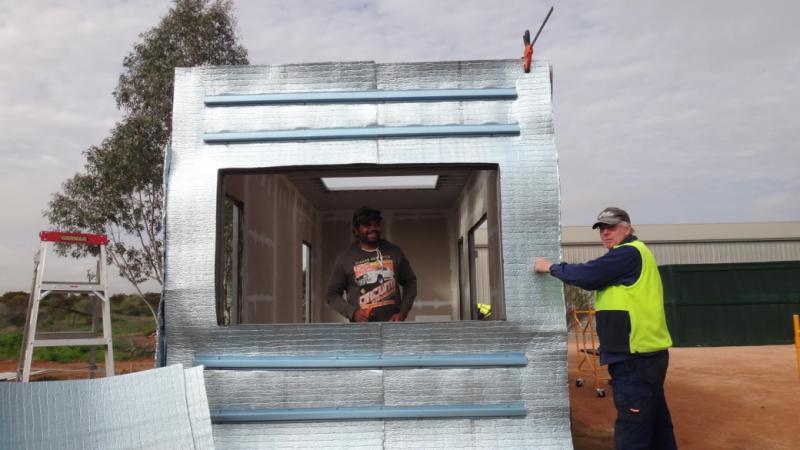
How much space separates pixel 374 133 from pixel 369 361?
120 cm

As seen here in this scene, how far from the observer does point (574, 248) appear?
22.9m

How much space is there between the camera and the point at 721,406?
7523 mm

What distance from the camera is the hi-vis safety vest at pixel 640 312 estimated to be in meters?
3.01

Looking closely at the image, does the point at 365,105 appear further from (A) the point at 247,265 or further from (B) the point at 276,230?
(B) the point at 276,230

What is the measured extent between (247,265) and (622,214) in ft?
9.97

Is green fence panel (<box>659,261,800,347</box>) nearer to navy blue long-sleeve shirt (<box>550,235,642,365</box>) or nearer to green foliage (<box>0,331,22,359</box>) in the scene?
navy blue long-sleeve shirt (<box>550,235,642,365</box>)

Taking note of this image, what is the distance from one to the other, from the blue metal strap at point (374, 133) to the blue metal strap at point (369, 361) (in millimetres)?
1164

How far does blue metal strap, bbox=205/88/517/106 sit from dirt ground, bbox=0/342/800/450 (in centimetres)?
380

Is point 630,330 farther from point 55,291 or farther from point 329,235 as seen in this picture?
point 329,235

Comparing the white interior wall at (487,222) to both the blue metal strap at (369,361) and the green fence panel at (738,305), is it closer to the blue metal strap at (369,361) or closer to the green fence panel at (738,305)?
the blue metal strap at (369,361)

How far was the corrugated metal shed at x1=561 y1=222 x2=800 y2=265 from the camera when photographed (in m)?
23.0

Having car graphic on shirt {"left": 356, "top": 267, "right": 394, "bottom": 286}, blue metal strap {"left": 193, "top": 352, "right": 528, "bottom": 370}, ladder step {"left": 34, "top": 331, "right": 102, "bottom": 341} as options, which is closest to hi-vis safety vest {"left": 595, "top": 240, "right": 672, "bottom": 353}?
blue metal strap {"left": 193, "top": 352, "right": 528, "bottom": 370}

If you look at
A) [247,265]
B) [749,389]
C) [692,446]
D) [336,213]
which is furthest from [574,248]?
[247,265]

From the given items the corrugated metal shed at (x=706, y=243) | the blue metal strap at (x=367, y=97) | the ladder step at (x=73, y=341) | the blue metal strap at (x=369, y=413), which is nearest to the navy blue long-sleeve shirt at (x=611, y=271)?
the blue metal strap at (x=369, y=413)
